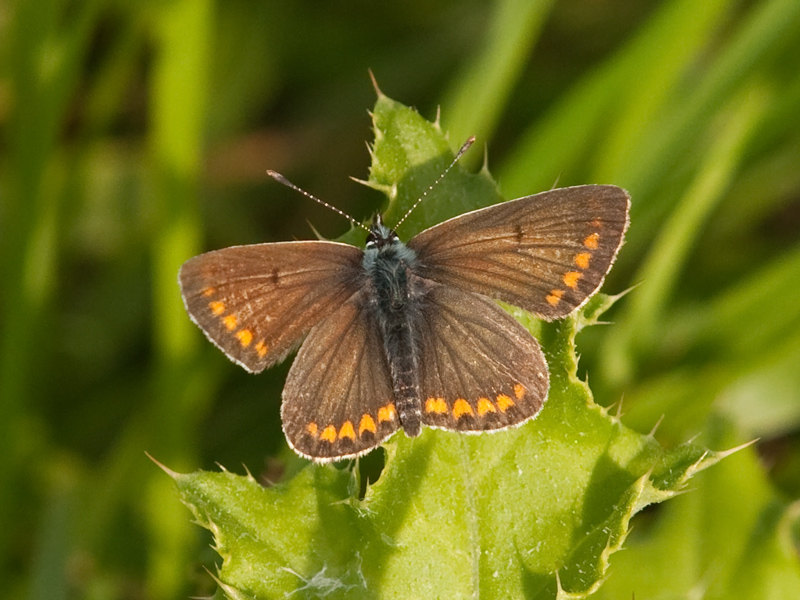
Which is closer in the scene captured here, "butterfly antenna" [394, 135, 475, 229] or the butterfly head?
"butterfly antenna" [394, 135, 475, 229]

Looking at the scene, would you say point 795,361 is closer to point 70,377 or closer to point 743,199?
point 743,199

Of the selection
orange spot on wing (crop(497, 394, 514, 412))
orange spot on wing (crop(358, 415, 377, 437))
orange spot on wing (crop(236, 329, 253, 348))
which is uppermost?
orange spot on wing (crop(236, 329, 253, 348))

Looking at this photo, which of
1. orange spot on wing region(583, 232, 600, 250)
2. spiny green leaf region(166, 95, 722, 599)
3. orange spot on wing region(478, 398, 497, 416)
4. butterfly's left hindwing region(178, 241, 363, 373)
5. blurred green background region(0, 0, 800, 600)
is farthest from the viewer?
blurred green background region(0, 0, 800, 600)

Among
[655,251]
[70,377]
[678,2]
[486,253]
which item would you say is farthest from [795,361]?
[70,377]

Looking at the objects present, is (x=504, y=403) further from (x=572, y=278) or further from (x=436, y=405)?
(x=572, y=278)

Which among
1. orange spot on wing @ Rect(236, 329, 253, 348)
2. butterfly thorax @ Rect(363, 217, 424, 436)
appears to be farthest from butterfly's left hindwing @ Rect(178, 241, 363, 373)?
butterfly thorax @ Rect(363, 217, 424, 436)

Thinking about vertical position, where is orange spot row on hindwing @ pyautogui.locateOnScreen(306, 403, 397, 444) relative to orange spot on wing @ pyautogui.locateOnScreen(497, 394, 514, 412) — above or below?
below

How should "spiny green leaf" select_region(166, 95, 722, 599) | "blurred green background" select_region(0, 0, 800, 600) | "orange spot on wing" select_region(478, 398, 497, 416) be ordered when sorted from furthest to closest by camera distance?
"blurred green background" select_region(0, 0, 800, 600) → "orange spot on wing" select_region(478, 398, 497, 416) → "spiny green leaf" select_region(166, 95, 722, 599)

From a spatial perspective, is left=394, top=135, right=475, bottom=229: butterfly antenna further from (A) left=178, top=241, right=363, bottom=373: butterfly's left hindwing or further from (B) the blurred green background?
(B) the blurred green background
